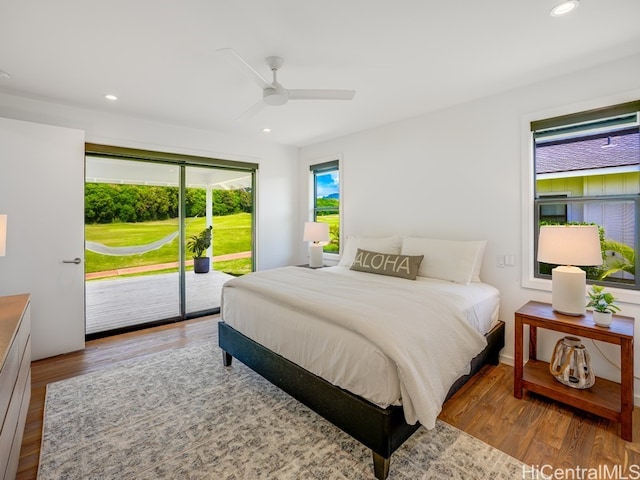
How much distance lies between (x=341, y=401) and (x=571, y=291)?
1878 mm

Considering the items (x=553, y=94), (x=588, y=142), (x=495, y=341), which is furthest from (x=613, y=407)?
(x=553, y=94)

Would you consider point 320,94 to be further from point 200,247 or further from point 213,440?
point 200,247

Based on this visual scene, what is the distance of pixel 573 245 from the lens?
2.16 m

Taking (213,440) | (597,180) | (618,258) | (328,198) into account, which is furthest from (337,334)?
(328,198)

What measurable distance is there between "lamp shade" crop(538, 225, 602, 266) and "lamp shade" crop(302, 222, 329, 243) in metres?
2.75

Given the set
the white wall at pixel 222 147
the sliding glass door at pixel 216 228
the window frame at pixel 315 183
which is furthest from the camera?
the window frame at pixel 315 183

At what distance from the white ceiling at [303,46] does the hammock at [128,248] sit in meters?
1.62

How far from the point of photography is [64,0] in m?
1.77

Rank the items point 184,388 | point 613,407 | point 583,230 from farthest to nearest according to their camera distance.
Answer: point 184,388 < point 583,230 < point 613,407

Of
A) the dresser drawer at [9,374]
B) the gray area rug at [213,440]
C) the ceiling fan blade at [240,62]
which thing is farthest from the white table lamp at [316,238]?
the dresser drawer at [9,374]

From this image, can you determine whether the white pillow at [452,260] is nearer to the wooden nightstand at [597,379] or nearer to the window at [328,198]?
the wooden nightstand at [597,379]

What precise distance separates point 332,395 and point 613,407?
1.84 meters

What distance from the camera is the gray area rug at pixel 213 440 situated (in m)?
1.69

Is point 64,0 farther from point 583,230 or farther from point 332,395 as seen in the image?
point 583,230
